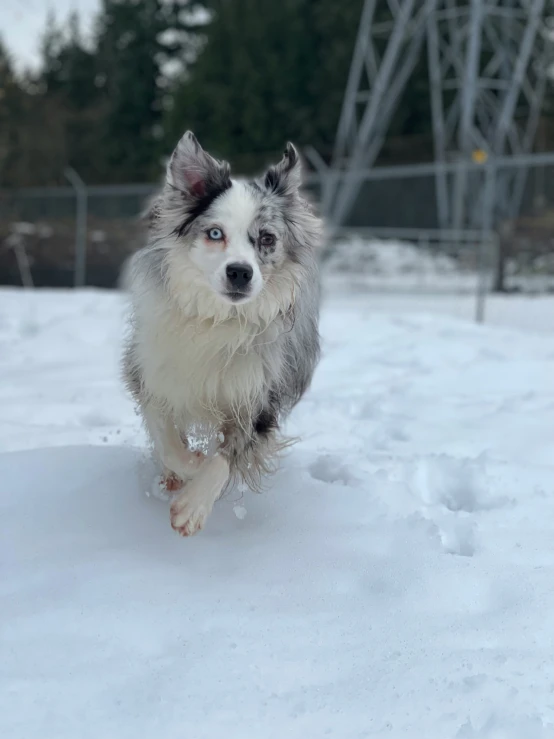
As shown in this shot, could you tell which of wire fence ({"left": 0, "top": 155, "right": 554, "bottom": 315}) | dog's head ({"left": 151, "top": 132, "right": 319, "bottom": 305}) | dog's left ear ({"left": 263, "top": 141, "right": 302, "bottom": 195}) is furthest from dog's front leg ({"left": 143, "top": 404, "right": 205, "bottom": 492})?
wire fence ({"left": 0, "top": 155, "right": 554, "bottom": 315})

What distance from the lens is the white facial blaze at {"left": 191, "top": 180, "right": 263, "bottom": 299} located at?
9.61 ft

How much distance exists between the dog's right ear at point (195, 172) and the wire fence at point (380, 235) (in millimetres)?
8243

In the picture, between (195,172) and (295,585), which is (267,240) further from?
(295,585)

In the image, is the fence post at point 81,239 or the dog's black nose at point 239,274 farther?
the fence post at point 81,239

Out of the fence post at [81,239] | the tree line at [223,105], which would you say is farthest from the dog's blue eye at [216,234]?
the tree line at [223,105]

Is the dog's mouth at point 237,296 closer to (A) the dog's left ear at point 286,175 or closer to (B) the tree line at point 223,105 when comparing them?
(A) the dog's left ear at point 286,175

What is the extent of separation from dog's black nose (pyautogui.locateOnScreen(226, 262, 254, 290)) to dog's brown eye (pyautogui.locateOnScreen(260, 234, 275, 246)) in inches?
8.2

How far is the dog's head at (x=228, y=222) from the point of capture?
9.68 feet

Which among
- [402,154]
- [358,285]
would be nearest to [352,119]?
[402,154]

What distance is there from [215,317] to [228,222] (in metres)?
0.36

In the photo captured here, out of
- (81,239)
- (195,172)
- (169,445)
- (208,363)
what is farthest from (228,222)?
(81,239)

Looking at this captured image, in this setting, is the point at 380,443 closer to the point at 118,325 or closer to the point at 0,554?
the point at 0,554

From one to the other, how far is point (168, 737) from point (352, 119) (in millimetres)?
17016

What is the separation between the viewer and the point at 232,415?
3119 millimetres
